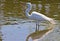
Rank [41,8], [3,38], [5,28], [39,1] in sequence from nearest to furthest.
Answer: [3,38], [5,28], [41,8], [39,1]

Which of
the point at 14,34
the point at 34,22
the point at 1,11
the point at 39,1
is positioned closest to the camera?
the point at 14,34

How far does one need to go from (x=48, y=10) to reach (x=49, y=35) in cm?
458

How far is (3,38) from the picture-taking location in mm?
7168

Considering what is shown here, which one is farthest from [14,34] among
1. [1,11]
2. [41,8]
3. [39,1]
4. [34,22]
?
[39,1]

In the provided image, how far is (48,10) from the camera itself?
11875mm

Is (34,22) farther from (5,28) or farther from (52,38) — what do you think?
(52,38)

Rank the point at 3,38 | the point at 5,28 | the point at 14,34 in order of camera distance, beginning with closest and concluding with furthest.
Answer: the point at 3,38 → the point at 14,34 → the point at 5,28

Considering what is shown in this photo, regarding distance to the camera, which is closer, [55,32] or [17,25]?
[55,32]

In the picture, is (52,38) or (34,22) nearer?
(52,38)

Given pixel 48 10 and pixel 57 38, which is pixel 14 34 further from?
pixel 48 10

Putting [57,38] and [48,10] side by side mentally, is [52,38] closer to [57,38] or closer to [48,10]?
[57,38]

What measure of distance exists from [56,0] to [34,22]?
5.96 meters

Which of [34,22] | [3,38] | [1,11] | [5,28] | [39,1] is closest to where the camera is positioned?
[3,38]

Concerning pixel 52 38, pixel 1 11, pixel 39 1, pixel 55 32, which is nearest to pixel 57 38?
pixel 52 38
